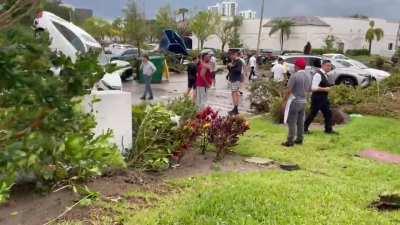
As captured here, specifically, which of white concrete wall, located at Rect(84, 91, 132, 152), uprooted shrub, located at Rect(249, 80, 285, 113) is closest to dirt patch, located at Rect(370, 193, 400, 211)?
white concrete wall, located at Rect(84, 91, 132, 152)

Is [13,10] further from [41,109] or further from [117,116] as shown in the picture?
[117,116]

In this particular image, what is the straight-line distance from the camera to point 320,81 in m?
11.3

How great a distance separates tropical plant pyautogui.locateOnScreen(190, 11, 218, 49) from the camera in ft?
229

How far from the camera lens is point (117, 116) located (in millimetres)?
7227

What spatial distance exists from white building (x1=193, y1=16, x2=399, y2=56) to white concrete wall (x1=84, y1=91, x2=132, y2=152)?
220 ft

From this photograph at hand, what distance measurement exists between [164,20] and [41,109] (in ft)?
229

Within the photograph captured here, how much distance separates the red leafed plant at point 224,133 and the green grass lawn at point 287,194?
52 cm

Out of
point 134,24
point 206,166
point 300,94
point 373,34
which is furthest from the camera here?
point 373,34

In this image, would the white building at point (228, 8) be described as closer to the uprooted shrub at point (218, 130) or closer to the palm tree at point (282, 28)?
the palm tree at point (282, 28)

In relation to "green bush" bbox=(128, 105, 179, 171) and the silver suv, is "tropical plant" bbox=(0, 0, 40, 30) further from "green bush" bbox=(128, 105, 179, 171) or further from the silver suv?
the silver suv

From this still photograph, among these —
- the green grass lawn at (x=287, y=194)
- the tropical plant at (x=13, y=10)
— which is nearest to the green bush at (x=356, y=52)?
the green grass lawn at (x=287, y=194)

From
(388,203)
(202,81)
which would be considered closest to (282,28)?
(202,81)

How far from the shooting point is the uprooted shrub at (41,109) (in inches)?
65.2

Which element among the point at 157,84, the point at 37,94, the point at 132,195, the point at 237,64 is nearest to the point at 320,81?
the point at 237,64
